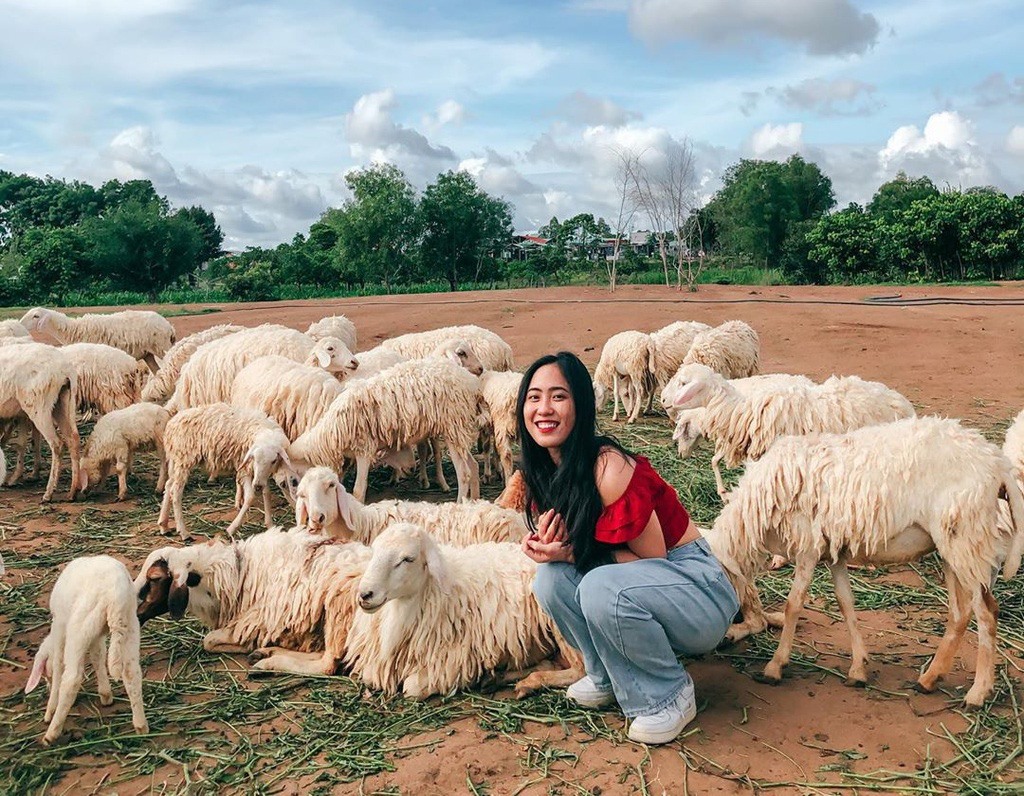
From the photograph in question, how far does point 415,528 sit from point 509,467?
4054mm

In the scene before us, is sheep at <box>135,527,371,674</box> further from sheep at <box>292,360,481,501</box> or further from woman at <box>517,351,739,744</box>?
sheep at <box>292,360,481,501</box>

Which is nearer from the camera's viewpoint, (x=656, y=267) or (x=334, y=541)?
(x=334, y=541)

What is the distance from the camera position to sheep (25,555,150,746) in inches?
150

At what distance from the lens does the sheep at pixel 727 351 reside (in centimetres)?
1111

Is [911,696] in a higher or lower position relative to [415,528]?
lower

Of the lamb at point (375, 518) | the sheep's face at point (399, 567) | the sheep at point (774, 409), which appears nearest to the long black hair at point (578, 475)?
the sheep's face at point (399, 567)

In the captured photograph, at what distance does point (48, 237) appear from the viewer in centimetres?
4094

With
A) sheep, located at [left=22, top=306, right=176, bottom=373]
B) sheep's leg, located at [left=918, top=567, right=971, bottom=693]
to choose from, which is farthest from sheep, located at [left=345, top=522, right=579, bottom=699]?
sheep, located at [left=22, top=306, right=176, bottom=373]

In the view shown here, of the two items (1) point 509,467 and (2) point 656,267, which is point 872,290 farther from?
(1) point 509,467

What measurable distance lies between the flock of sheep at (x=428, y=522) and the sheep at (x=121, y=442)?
2 cm

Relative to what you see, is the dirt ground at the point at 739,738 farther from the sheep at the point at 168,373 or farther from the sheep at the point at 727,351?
the sheep at the point at 727,351

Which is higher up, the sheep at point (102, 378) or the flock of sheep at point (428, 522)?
the sheep at point (102, 378)

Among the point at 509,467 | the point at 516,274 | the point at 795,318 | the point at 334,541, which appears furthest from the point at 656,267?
the point at 334,541

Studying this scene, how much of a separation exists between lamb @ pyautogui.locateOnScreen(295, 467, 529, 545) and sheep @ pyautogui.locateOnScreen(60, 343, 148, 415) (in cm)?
492
